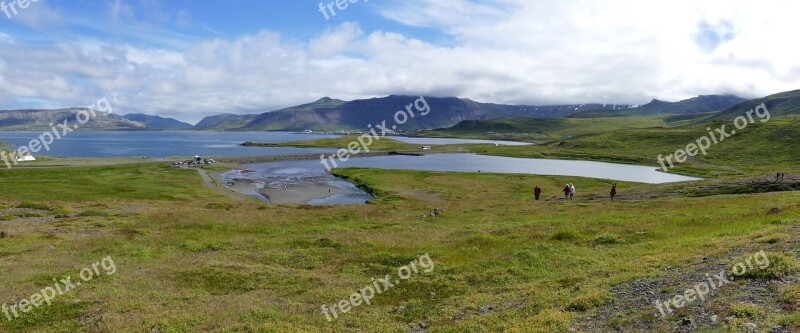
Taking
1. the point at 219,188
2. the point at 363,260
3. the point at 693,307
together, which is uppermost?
the point at 693,307

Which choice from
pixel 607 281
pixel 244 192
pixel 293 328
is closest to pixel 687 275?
pixel 607 281

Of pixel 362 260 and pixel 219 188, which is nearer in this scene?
pixel 362 260

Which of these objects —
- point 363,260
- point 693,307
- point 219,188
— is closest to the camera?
point 693,307

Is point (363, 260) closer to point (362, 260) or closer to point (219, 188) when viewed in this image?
point (362, 260)

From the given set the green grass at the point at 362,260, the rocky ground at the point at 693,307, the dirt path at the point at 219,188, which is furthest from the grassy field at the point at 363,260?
the dirt path at the point at 219,188

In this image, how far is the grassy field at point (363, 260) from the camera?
818 inches

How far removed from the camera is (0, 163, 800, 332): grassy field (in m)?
20.8

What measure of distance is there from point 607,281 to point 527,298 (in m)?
4.21

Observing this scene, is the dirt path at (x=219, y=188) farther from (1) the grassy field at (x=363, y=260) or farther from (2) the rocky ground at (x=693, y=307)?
(2) the rocky ground at (x=693, y=307)

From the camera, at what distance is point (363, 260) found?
1266 inches

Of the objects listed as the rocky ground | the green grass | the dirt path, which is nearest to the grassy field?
the green grass

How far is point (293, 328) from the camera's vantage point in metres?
19.7

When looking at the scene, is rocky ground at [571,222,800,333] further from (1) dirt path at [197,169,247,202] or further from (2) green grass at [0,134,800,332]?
(1) dirt path at [197,169,247,202]

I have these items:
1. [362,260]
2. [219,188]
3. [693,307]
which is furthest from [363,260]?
[219,188]
